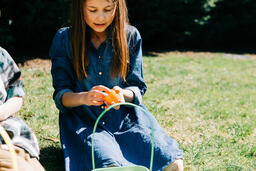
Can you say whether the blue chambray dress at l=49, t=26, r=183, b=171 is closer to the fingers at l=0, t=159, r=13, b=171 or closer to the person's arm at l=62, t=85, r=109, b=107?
the person's arm at l=62, t=85, r=109, b=107

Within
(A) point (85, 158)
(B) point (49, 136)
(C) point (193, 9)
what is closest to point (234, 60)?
(C) point (193, 9)

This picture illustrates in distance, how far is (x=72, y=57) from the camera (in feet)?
6.80

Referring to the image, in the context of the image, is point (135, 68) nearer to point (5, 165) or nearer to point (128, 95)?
point (128, 95)

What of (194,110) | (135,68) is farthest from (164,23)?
(135,68)

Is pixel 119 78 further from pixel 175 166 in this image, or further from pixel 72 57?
pixel 175 166

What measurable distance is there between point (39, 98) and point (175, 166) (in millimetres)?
2110

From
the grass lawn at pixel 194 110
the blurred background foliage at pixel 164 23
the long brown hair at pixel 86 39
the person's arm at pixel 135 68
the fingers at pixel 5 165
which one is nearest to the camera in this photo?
the fingers at pixel 5 165

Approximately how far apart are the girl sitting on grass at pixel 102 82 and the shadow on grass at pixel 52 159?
1.05 ft

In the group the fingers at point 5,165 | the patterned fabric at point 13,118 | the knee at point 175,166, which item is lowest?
the knee at point 175,166

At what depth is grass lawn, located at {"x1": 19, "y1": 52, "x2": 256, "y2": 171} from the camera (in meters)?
2.59

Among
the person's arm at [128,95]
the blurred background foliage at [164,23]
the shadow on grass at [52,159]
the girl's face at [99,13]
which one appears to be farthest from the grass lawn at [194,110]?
the girl's face at [99,13]

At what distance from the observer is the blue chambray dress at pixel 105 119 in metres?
1.96

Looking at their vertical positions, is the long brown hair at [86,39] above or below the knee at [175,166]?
above

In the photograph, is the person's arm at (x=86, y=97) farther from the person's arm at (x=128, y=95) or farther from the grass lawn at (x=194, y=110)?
the grass lawn at (x=194, y=110)
